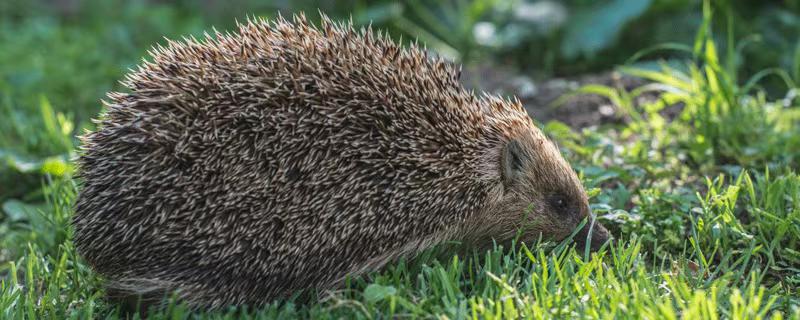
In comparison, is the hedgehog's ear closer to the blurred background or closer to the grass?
the grass

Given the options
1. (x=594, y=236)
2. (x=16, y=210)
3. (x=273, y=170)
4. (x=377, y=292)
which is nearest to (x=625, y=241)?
(x=594, y=236)

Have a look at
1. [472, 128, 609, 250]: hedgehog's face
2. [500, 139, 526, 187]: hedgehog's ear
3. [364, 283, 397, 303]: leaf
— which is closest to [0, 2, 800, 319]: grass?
[364, 283, 397, 303]: leaf

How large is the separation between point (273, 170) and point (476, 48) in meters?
4.63

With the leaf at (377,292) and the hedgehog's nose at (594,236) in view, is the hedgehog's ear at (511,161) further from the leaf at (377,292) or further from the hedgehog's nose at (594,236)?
the leaf at (377,292)

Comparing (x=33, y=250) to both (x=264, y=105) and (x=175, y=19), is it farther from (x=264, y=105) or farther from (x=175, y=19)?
(x=175, y=19)

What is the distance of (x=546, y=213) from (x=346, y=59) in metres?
1.34

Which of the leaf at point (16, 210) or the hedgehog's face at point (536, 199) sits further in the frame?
the leaf at point (16, 210)

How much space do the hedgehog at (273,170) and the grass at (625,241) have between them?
17 centimetres

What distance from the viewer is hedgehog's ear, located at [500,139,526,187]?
4.58 m

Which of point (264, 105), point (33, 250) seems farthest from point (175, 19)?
point (264, 105)

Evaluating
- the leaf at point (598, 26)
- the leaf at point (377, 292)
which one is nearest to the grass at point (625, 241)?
the leaf at point (377, 292)

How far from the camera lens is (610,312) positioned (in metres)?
3.72

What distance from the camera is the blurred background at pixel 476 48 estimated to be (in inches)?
263

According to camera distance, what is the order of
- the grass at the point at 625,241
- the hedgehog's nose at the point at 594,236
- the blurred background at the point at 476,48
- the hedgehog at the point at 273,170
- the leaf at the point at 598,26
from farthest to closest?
the leaf at the point at 598,26, the blurred background at the point at 476,48, the hedgehog's nose at the point at 594,236, the hedgehog at the point at 273,170, the grass at the point at 625,241
